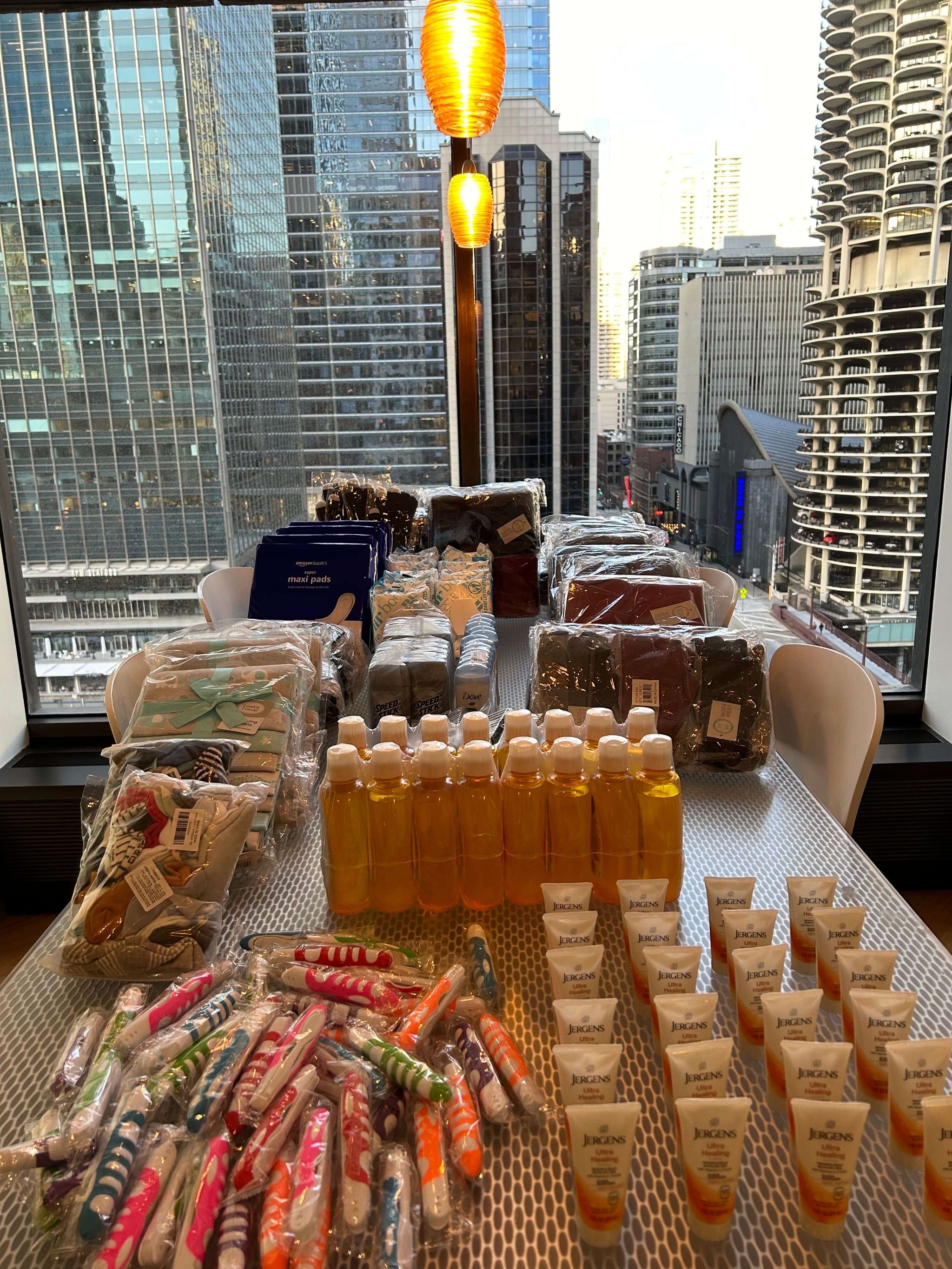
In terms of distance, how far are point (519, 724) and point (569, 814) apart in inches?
6.7

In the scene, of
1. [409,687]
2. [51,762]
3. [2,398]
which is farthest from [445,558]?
[2,398]

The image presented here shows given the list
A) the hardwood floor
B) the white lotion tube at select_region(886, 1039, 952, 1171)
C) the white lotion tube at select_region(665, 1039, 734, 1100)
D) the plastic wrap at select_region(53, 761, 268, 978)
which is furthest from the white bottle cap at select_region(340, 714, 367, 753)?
the hardwood floor

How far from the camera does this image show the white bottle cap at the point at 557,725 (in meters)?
1.17

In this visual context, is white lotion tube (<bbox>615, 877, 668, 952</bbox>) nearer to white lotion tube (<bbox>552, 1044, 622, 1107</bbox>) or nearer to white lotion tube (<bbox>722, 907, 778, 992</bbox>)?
white lotion tube (<bbox>722, 907, 778, 992</bbox>)

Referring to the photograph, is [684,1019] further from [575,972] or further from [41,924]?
[41,924]

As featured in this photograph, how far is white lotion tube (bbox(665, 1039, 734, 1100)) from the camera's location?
73 cm

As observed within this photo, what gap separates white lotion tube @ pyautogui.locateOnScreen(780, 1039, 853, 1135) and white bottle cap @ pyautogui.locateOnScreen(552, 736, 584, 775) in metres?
0.41

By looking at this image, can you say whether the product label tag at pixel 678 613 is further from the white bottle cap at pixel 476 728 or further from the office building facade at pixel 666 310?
the office building facade at pixel 666 310

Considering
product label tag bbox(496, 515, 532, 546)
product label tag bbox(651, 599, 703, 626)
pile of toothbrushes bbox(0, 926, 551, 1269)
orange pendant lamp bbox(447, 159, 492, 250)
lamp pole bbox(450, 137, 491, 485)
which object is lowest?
pile of toothbrushes bbox(0, 926, 551, 1269)

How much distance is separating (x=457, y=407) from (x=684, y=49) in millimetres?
1483

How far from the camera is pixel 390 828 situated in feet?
3.55

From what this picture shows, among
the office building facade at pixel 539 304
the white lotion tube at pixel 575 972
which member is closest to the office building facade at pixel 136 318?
the office building facade at pixel 539 304

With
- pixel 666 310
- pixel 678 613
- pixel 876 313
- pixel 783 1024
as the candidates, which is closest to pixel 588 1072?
pixel 783 1024

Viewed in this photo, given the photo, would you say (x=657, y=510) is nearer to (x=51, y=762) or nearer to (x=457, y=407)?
(x=457, y=407)
